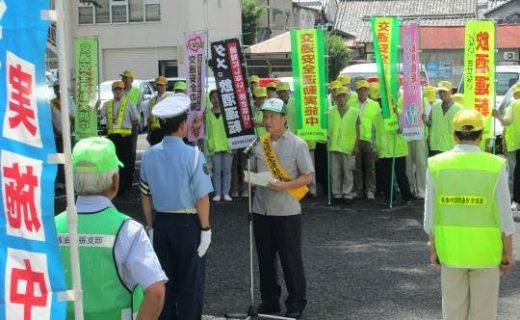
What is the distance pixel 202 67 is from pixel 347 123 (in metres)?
2.37

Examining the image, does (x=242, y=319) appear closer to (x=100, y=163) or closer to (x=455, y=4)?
(x=100, y=163)

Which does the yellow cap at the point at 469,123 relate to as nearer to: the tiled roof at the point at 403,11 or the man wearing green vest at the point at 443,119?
the man wearing green vest at the point at 443,119

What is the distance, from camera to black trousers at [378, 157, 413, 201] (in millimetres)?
12432

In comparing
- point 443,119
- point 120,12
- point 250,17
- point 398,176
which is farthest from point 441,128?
point 250,17

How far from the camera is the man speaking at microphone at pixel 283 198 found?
6660 millimetres

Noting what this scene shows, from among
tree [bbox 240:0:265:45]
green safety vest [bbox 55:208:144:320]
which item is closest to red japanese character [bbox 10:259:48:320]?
green safety vest [bbox 55:208:144:320]

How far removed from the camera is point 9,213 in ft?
9.45

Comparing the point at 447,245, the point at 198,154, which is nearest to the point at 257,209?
the point at 198,154

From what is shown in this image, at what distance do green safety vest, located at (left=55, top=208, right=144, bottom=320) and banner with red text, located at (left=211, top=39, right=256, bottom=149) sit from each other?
749 centimetres

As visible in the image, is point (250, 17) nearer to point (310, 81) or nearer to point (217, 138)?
point (217, 138)

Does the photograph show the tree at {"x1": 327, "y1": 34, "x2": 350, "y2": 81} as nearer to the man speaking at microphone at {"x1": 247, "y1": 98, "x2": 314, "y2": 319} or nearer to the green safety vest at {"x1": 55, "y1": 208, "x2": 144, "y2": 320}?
the man speaking at microphone at {"x1": 247, "y1": 98, "x2": 314, "y2": 319}

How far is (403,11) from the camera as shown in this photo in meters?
63.7

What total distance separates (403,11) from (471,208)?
199 feet

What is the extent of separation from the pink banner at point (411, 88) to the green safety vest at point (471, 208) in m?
7.07
